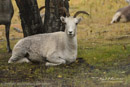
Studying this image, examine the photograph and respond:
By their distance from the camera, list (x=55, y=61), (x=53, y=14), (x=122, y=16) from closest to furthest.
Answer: (x=55, y=61) → (x=53, y=14) → (x=122, y=16)

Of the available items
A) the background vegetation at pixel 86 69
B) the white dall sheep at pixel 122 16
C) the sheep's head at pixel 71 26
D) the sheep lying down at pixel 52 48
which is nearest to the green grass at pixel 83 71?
the background vegetation at pixel 86 69

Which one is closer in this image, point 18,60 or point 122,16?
point 18,60

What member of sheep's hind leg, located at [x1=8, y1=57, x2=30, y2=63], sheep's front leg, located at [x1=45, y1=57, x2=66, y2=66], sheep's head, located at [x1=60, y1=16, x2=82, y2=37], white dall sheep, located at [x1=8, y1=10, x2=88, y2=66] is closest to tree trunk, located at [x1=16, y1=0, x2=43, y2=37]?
white dall sheep, located at [x1=8, y1=10, x2=88, y2=66]

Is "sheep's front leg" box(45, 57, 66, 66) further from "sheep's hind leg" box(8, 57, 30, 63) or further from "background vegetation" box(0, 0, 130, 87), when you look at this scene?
"sheep's hind leg" box(8, 57, 30, 63)

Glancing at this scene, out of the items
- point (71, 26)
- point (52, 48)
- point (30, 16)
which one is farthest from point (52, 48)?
point (30, 16)

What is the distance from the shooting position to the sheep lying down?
1091cm

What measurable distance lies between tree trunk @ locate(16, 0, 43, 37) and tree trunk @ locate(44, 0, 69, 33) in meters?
0.36

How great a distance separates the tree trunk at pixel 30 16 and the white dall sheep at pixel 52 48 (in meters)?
1.41

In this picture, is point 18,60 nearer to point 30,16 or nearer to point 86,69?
point 30,16

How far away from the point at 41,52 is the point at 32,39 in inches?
24.2

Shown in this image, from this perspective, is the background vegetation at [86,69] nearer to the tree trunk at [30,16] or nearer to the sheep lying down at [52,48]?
the sheep lying down at [52,48]

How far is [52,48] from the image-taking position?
11156mm

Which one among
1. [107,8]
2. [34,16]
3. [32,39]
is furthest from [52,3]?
[107,8]

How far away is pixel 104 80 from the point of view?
8844 millimetres
